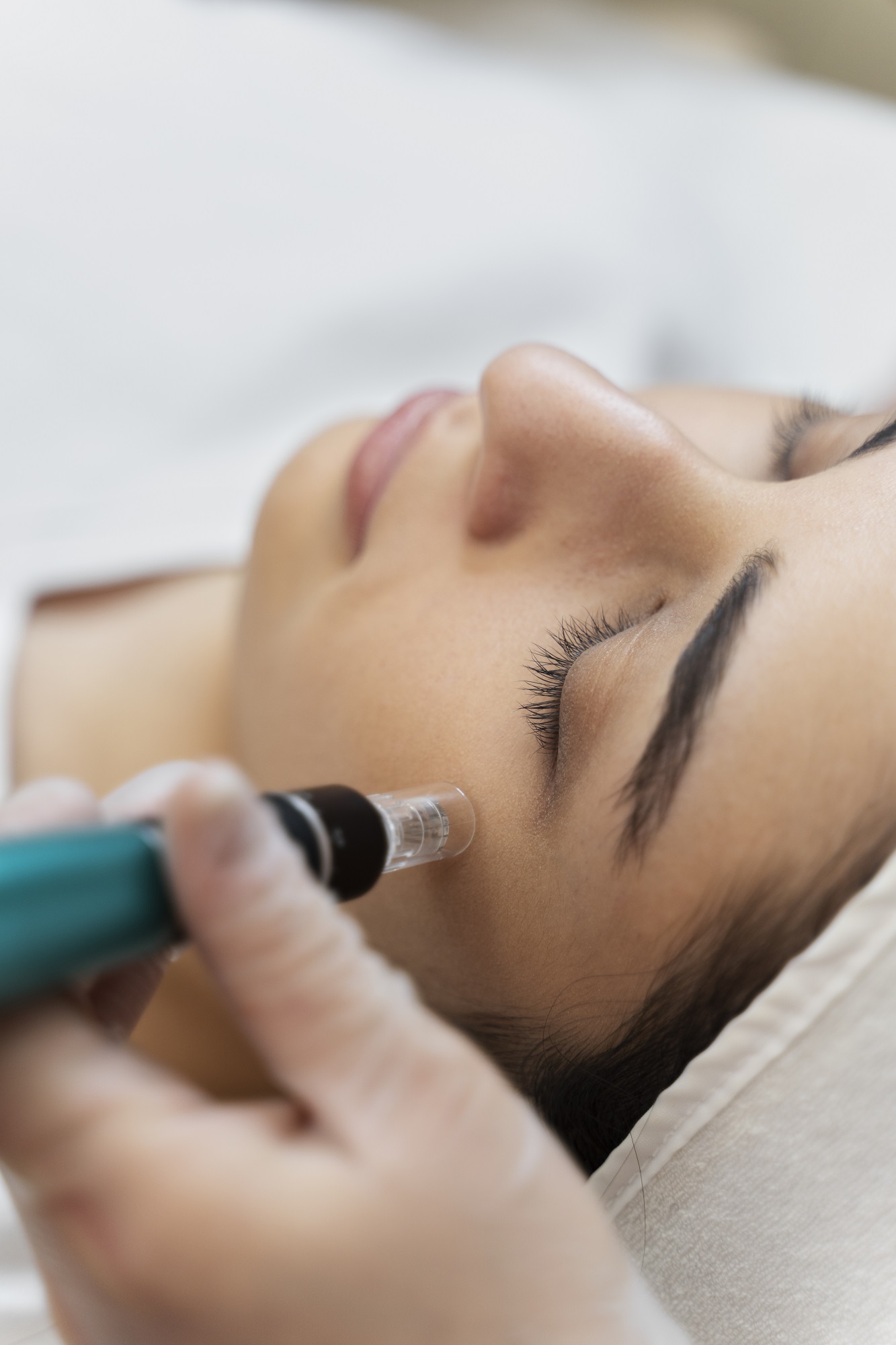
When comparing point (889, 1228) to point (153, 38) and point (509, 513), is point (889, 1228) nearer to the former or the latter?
point (509, 513)

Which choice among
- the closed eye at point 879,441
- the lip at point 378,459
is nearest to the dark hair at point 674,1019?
the closed eye at point 879,441

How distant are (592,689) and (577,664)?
0.09ft

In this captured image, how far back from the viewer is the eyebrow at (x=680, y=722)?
0.58 meters

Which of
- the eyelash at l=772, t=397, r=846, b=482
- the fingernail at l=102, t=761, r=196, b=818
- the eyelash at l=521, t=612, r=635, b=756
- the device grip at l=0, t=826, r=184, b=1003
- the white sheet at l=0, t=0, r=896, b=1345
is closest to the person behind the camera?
the device grip at l=0, t=826, r=184, b=1003

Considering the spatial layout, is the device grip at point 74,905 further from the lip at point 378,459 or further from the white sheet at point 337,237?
the white sheet at point 337,237

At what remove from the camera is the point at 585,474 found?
721 mm

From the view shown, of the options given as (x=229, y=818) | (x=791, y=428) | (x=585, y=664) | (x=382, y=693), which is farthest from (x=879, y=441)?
→ (x=229, y=818)

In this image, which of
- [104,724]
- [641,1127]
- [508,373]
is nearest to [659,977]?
Answer: [641,1127]

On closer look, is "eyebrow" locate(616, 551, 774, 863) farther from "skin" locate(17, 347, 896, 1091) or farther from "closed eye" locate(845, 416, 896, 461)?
"closed eye" locate(845, 416, 896, 461)

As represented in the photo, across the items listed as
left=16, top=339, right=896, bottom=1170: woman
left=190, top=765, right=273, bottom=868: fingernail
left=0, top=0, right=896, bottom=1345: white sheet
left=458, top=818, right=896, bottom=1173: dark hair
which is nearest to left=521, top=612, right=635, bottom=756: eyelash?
left=16, top=339, right=896, bottom=1170: woman

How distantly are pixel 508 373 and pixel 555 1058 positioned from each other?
1.50 ft

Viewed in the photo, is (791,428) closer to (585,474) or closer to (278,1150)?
(585,474)

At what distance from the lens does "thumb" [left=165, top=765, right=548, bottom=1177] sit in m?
0.43

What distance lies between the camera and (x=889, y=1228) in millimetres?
646
